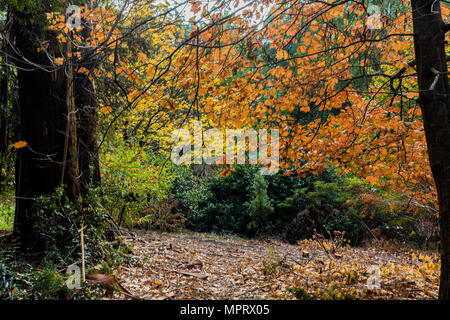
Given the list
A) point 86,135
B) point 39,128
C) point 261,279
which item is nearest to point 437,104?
point 261,279

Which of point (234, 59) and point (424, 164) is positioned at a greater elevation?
point (234, 59)

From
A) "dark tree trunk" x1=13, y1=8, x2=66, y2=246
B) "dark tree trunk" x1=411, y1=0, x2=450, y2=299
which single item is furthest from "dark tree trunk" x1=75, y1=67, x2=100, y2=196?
"dark tree trunk" x1=411, y1=0, x2=450, y2=299

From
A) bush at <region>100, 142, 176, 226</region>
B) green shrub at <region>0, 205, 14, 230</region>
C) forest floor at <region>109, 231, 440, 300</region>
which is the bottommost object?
forest floor at <region>109, 231, 440, 300</region>

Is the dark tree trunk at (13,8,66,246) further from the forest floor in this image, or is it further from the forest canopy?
the forest floor

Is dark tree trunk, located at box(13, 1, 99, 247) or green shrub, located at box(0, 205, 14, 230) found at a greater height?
dark tree trunk, located at box(13, 1, 99, 247)

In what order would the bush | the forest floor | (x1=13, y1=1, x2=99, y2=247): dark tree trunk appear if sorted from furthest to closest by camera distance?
1. the bush
2. (x1=13, y1=1, x2=99, y2=247): dark tree trunk
3. the forest floor

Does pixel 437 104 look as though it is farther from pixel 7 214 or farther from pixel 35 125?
pixel 7 214

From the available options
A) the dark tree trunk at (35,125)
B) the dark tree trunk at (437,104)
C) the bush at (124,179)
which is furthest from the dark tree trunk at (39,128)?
the dark tree trunk at (437,104)

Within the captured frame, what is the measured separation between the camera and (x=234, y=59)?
3260mm

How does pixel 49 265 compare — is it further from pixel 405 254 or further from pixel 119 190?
pixel 405 254

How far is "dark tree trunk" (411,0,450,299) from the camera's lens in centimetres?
241

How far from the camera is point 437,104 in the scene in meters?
2.43
